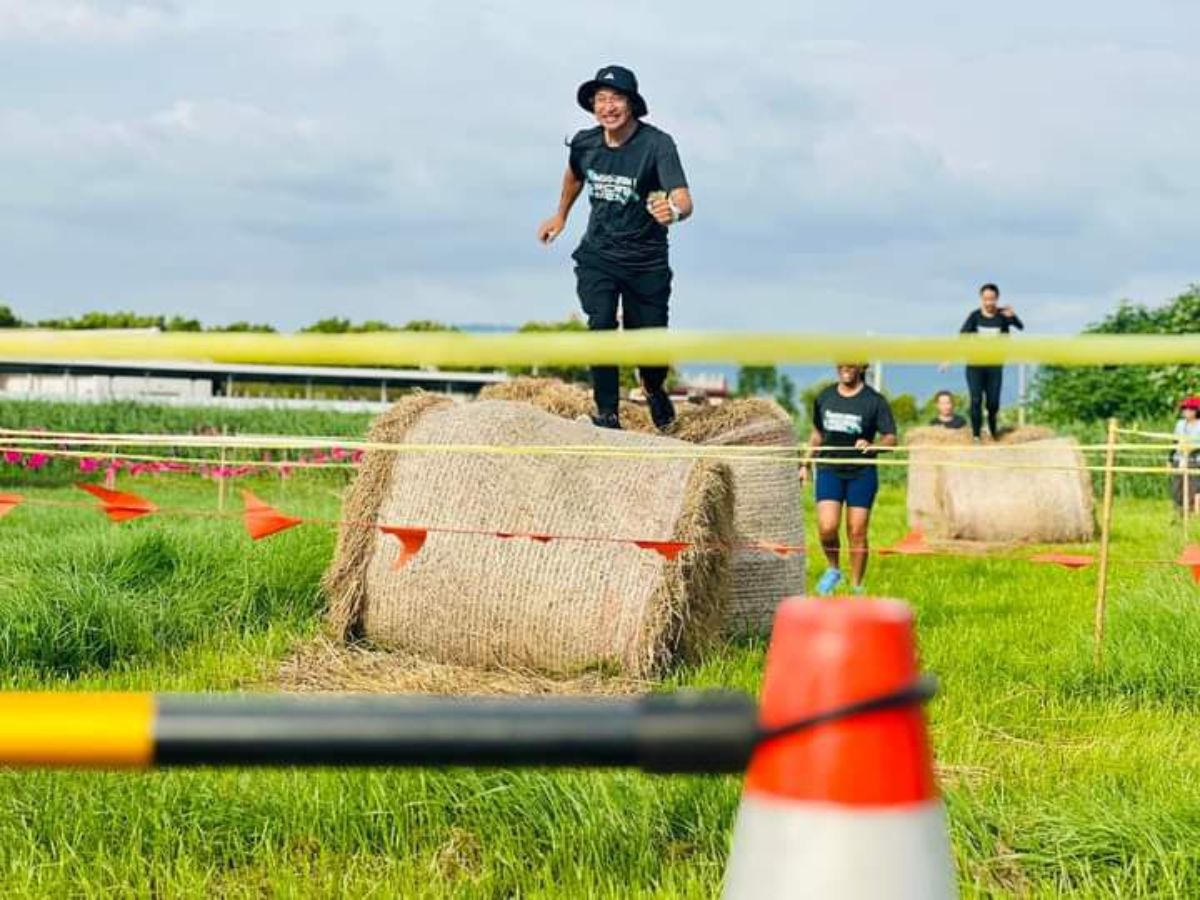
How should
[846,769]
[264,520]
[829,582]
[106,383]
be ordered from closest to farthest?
[846,769]
[264,520]
[829,582]
[106,383]

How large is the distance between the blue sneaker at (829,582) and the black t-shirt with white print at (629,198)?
8.28ft

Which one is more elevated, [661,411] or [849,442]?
[661,411]

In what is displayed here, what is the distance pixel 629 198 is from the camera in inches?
292

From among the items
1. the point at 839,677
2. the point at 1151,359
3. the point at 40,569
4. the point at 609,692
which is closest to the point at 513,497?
the point at 609,692

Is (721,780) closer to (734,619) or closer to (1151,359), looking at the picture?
(1151,359)

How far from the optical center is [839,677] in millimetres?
1117

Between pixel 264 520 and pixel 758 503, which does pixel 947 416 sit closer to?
pixel 758 503

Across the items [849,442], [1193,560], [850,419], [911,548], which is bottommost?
[911,548]

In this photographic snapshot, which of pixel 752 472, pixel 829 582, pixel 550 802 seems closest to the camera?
pixel 550 802

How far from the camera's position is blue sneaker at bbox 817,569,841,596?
30.0ft

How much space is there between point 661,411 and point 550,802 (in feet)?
15.0

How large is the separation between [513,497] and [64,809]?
3.04 m

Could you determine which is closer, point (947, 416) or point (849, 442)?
point (849, 442)

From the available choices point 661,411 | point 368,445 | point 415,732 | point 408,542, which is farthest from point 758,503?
point 415,732
